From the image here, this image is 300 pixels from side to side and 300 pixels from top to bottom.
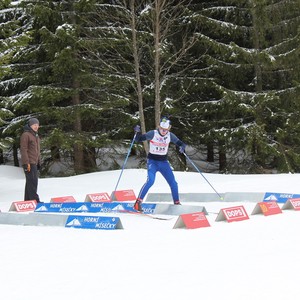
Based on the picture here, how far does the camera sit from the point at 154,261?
532 centimetres

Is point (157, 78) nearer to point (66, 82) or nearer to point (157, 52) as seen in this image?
point (157, 52)

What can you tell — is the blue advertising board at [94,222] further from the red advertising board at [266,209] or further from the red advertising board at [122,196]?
the red advertising board at [122,196]

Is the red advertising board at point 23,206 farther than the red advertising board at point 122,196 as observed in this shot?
No

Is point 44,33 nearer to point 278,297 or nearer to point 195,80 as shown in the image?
point 195,80

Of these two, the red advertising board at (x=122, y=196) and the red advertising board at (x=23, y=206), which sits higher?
the red advertising board at (x=23, y=206)

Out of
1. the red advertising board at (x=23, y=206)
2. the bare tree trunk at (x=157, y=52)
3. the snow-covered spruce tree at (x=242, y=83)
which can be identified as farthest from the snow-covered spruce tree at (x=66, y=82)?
the red advertising board at (x=23, y=206)

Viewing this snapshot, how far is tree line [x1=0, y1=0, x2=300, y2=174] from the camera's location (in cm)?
1831

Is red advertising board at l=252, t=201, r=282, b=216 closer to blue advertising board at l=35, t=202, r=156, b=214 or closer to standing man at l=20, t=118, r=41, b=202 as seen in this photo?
blue advertising board at l=35, t=202, r=156, b=214

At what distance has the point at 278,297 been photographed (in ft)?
13.1

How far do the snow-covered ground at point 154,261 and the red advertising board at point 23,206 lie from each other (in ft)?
5.82

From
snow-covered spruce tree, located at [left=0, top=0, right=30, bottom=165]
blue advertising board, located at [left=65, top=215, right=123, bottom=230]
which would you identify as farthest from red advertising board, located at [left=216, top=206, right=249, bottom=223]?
snow-covered spruce tree, located at [left=0, top=0, right=30, bottom=165]

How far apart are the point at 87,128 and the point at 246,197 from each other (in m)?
11.7

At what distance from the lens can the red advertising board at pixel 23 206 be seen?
9953mm

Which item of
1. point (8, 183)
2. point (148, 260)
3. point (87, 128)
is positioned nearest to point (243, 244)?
point (148, 260)
